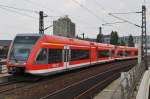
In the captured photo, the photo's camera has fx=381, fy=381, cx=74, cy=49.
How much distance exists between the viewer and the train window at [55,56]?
82.6ft

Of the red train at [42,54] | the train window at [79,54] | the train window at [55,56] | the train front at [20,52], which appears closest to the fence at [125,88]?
the red train at [42,54]

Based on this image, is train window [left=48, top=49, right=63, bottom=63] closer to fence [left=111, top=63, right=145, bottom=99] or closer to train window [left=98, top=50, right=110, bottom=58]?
fence [left=111, top=63, right=145, bottom=99]

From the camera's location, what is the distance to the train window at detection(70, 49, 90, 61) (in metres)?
31.5

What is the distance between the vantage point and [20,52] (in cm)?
2336

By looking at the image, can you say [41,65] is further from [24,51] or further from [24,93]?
[24,93]

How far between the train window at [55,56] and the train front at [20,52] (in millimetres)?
1781

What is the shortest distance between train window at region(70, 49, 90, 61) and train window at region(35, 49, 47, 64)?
22.0ft

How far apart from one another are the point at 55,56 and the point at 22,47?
3442 mm

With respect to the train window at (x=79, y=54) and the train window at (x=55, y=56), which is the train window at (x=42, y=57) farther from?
the train window at (x=79, y=54)

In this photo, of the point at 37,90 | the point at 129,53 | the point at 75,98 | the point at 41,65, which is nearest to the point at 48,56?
the point at 41,65

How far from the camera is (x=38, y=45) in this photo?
77.0 feet

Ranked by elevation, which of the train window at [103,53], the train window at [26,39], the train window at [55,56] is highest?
the train window at [26,39]

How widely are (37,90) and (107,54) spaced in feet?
109

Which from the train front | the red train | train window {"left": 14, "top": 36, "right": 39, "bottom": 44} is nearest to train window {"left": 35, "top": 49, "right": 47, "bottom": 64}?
the red train
